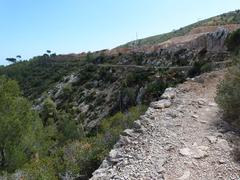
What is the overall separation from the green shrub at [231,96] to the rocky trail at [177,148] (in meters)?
0.41

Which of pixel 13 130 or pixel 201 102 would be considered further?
pixel 13 130

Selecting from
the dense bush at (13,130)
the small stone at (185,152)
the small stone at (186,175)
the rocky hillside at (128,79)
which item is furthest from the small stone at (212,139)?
the rocky hillside at (128,79)

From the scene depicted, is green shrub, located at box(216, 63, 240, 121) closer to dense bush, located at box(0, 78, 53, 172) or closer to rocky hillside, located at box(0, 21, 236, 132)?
dense bush, located at box(0, 78, 53, 172)

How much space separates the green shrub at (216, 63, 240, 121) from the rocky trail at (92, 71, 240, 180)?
413 mm

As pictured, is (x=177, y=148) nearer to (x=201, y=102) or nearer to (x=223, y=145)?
(x=223, y=145)

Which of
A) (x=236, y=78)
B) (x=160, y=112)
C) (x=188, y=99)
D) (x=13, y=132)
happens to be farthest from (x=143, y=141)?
(x=13, y=132)

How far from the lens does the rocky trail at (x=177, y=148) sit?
924 cm

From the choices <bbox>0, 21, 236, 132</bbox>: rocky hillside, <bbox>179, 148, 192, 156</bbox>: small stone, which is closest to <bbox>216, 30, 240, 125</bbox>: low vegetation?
<bbox>179, 148, 192, 156</bbox>: small stone

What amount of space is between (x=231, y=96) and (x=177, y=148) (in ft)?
8.96

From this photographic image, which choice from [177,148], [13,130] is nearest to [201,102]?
[177,148]

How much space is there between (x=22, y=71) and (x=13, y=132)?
115 metres

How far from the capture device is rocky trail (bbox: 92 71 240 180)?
9.24 m

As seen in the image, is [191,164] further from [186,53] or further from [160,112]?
[186,53]

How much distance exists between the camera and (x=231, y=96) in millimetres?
11930
